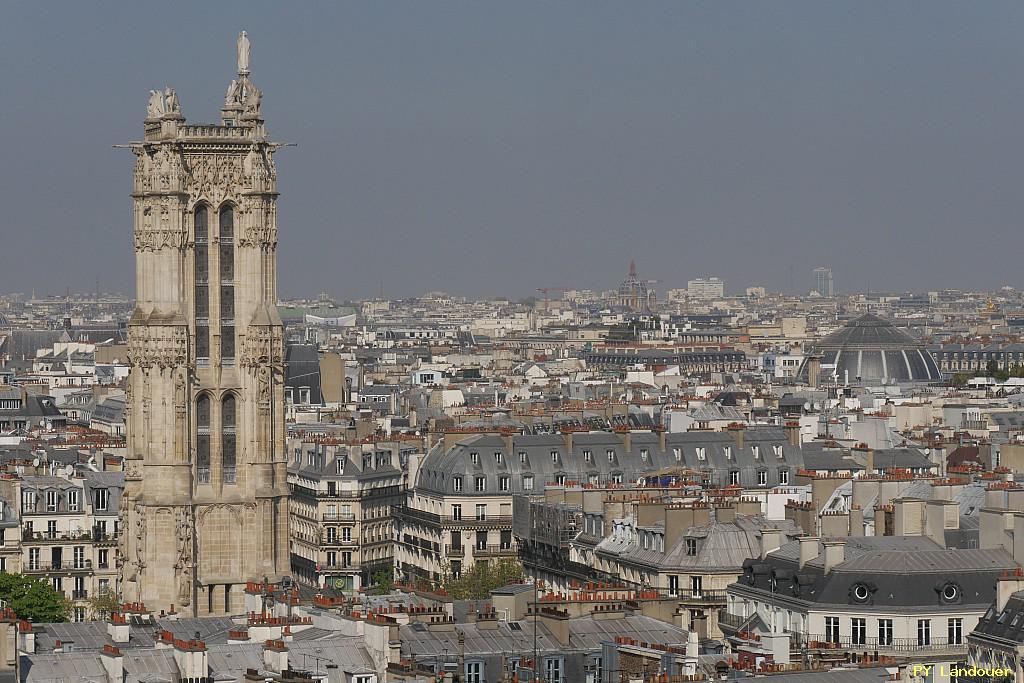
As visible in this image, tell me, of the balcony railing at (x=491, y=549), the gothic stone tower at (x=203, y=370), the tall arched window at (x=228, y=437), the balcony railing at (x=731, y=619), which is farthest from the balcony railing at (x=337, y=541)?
the balcony railing at (x=731, y=619)

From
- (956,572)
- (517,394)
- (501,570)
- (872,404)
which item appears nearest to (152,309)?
(501,570)

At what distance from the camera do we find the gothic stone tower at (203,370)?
2704 inches

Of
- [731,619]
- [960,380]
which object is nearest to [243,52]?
[731,619]

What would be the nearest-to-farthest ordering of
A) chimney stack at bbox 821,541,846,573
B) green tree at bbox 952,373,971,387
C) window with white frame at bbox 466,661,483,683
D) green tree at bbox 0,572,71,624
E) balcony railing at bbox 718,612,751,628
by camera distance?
window with white frame at bbox 466,661,483,683 < chimney stack at bbox 821,541,846,573 < balcony railing at bbox 718,612,751,628 < green tree at bbox 0,572,71,624 < green tree at bbox 952,373,971,387

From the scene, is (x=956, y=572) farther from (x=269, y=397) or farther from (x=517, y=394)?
(x=517, y=394)

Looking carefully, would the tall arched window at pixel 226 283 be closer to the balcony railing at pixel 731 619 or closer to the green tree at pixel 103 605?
the green tree at pixel 103 605

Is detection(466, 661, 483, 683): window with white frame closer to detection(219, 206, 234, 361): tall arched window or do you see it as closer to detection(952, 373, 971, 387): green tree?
detection(219, 206, 234, 361): tall arched window

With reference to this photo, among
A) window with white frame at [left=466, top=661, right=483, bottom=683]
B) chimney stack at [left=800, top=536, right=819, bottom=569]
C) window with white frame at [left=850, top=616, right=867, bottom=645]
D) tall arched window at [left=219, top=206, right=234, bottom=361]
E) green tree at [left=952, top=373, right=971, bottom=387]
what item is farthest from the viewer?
green tree at [left=952, top=373, right=971, bottom=387]

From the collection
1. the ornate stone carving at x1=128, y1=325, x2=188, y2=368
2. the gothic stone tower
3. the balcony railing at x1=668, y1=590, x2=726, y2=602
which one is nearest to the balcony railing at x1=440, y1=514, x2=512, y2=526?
the gothic stone tower

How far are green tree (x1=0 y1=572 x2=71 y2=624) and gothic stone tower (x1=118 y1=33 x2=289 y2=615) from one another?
2214 millimetres

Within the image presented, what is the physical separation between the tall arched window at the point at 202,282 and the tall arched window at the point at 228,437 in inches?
44.7

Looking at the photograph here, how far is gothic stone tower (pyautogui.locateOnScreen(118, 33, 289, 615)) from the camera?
68.7 metres

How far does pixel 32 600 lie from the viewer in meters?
64.1

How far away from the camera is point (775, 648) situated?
47.1 m
